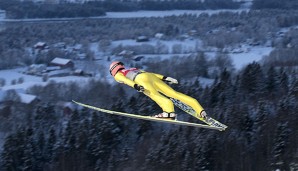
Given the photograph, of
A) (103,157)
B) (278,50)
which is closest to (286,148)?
(103,157)

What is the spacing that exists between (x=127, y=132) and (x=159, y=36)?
111 ft

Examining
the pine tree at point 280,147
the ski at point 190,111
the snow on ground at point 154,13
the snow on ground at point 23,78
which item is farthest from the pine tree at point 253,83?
the snow on ground at point 154,13

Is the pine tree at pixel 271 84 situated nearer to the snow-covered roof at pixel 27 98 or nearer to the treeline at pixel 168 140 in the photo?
the treeline at pixel 168 140

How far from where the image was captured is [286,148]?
20156 millimetres

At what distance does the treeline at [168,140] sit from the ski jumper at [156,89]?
12.6 meters

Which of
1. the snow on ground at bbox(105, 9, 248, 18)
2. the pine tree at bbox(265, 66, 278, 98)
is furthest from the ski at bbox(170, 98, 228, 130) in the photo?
the snow on ground at bbox(105, 9, 248, 18)

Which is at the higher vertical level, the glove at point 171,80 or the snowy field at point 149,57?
the snowy field at point 149,57

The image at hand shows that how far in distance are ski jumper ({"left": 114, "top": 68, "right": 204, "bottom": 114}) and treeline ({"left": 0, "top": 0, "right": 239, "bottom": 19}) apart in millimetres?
62422

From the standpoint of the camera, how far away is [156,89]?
612cm

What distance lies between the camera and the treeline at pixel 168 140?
20047 millimetres

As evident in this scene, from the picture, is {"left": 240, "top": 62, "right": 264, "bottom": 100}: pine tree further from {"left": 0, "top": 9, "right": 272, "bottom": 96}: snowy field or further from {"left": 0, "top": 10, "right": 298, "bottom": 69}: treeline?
{"left": 0, "top": 10, "right": 298, "bottom": 69}: treeline

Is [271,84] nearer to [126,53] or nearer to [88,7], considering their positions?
[126,53]

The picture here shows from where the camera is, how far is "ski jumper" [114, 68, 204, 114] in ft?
19.5

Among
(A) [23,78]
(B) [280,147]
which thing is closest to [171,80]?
(B) [280,147]
